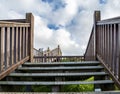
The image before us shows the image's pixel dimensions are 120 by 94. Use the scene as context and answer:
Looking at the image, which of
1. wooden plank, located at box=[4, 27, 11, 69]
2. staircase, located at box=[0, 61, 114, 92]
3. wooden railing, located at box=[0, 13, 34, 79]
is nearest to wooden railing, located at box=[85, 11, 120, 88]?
staircase, located at box=[0, 61, 114, 92]

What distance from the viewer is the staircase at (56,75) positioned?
13.2ft

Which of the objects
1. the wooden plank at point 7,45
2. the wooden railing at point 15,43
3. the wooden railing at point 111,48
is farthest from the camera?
the wooden plank at point 7,45

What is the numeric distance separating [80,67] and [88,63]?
35cm

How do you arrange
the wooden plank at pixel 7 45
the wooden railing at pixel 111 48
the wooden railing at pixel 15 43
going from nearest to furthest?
the wooden railing at pixel 111 48 < the wooden railing at pixel 15 43 < the wooden plank at pixel 7 45

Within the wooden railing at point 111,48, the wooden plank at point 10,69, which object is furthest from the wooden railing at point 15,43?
the wooden railing at point 111,48

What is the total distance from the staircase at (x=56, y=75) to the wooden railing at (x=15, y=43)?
0.17 m

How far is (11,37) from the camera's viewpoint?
4461 mm

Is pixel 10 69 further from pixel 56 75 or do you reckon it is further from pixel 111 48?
pixel 111 48

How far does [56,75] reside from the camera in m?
4.28

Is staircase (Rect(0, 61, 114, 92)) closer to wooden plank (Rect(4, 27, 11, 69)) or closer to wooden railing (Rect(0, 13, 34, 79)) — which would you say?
wooden railing (Rect(0, 13, 34, 79))

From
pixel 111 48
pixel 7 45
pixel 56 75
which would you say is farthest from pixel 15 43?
pixel 111 48

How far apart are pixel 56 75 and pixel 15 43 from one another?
0.99 m

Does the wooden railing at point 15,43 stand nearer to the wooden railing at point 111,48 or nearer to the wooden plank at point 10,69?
the wooden plank at point 10,69

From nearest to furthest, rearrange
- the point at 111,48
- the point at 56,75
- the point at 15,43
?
the point at 111,48 → the point at 56,75 → the point at 15,43
